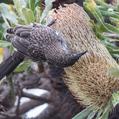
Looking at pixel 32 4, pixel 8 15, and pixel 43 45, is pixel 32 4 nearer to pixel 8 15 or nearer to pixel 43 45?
pixel 8 15

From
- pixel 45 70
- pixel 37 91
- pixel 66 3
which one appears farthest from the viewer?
pixel 37 91

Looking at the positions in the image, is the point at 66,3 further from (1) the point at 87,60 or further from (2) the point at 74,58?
(2) the point at 74,58

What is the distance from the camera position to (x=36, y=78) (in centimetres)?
154

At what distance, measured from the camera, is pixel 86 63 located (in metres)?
1.00

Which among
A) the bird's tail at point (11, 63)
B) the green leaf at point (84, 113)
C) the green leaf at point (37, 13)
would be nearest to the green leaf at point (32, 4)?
the green leaf at point (37, 13)

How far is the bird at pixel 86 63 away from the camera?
1.00 m

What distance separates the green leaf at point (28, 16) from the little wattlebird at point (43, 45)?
87 millimetres

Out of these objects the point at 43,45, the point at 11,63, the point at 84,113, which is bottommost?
the point at 84,113

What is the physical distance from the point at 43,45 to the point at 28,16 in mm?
156

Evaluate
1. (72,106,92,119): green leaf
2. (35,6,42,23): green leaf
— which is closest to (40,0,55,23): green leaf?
(35,6,42,23): green leaf

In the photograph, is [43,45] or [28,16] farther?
[28,16]

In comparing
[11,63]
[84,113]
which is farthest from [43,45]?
[84,113]

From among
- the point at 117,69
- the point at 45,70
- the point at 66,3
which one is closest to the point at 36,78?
the point at 45,70

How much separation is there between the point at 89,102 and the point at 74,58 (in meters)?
0.25
